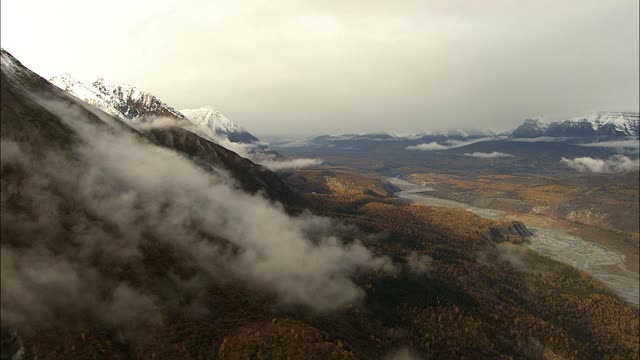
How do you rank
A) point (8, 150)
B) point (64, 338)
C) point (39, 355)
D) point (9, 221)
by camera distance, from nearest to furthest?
1. point (39, 355)
2. point (64, 338)
3. point (9, 221)
4. point (8, 150)

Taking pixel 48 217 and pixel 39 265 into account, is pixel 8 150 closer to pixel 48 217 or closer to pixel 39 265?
pixel 48 217

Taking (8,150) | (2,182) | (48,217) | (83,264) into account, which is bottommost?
(83,264)

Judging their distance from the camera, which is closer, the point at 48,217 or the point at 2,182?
the point at 2,182

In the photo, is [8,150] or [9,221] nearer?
[9,221]

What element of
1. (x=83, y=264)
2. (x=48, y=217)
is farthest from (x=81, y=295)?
(x=48, y=217)

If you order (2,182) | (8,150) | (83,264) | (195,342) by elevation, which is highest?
(8,150)

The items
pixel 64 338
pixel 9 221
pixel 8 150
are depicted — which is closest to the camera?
pixel 64 338

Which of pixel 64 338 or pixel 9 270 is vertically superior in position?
pixel 9 270

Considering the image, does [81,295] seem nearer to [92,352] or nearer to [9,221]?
[92,352]

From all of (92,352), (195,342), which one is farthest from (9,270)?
(195,342)
